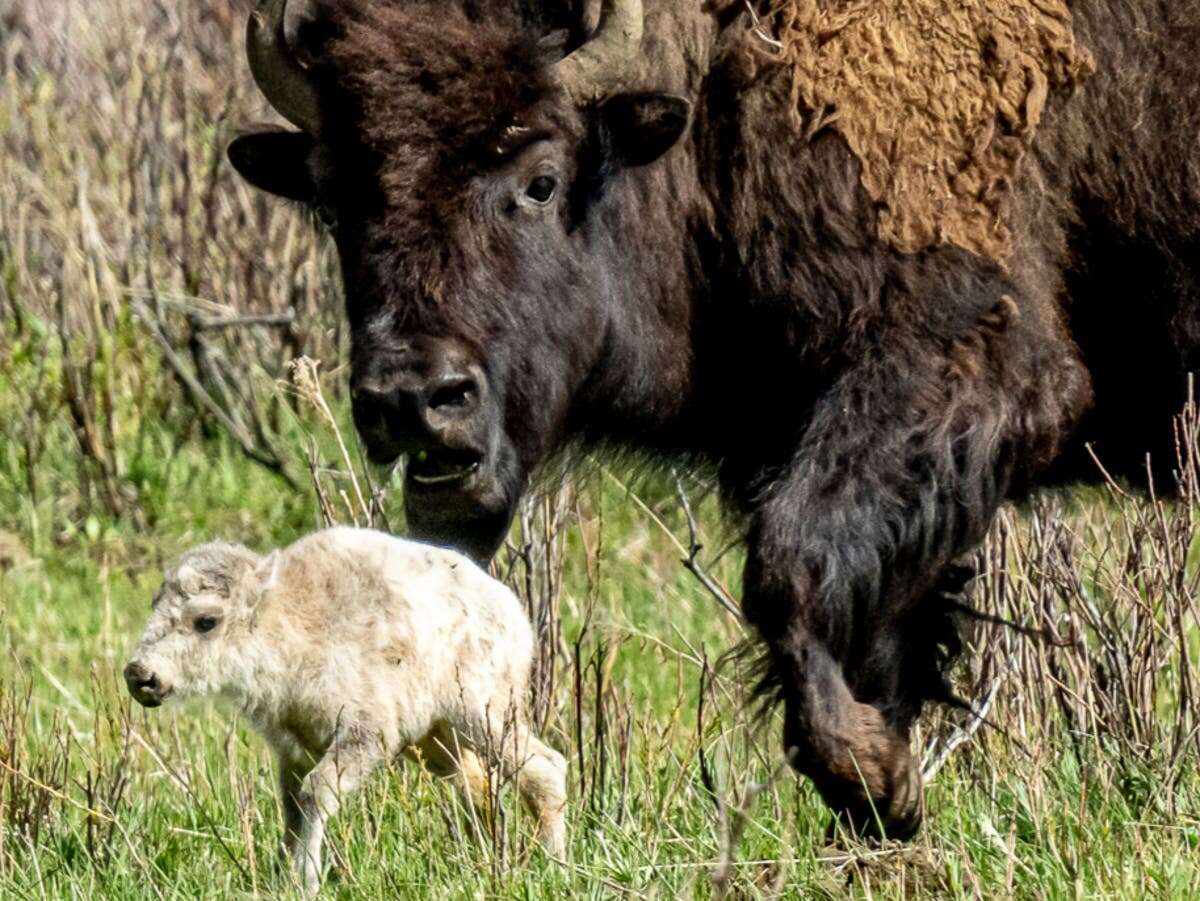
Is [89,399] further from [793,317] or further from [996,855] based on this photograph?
[996,855]

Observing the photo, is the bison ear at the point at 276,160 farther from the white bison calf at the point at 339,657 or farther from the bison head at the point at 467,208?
the white bison calf at the point at 339,657

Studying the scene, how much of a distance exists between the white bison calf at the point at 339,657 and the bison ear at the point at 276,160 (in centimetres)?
138

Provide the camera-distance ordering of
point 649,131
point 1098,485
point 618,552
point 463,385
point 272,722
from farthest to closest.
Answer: point 618,552, point 1098,485, point 649,131, point 463,385, point 272,722

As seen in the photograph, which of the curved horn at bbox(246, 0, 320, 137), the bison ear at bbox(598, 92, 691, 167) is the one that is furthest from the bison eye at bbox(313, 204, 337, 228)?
the bison ear at bbox(598, 92, 691, 167)

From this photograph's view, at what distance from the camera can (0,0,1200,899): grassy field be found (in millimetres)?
4738

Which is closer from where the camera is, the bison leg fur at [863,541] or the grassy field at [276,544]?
the grassy field at [276,544]

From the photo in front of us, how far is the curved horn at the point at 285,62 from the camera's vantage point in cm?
548

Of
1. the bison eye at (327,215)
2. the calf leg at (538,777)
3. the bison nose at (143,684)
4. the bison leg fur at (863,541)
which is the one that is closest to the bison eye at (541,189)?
the bison eye at (327,215)

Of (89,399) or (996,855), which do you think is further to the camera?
(89,399)

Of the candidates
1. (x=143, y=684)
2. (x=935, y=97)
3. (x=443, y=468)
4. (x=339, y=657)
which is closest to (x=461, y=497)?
(x=443, y=468)

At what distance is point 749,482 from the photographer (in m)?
5.72

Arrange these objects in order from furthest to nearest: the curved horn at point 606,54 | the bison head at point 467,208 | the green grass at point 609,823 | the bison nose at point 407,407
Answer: the curved horn at point 606,54
the bison head at point 467,208
the bison nose at point 407,407
the green grass at point 609,823

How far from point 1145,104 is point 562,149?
4.43ft

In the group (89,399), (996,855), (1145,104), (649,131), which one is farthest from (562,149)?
(89,399)
